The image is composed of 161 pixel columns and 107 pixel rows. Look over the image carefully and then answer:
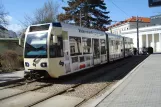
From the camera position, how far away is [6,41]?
2833cm

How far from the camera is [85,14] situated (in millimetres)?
54844

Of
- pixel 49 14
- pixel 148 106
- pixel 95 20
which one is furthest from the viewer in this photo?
pixel 95 20

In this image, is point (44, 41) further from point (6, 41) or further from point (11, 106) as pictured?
point (6, 41)

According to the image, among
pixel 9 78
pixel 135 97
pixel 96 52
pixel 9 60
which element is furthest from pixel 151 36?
pixel 135 97

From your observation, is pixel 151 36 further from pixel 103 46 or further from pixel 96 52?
pixel 96 52

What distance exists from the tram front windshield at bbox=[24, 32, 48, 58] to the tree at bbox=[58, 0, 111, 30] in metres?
40.1

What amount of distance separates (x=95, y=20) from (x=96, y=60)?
36860mm

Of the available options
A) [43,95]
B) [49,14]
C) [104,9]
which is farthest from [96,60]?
[104,9]

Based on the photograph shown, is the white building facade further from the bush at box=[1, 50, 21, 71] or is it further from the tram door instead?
the bush at box=[1, 50, 21, 71]

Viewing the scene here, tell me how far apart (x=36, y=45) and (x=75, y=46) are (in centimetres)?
288

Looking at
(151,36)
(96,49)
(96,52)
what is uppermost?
(151,36)

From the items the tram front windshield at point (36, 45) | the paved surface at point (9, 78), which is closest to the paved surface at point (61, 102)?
the tram front windshield at point (36, 45)

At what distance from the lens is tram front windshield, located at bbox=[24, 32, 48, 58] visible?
1366 centimetres

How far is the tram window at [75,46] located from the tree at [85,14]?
37659mm
